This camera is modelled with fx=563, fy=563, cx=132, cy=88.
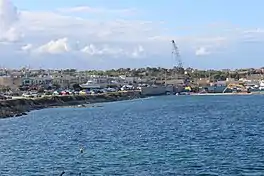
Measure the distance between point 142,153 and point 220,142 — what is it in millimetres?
9739

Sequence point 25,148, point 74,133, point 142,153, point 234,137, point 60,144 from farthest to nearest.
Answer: point 74,133 → point 234,137 → point 60,144 → point 25,148 → point 142,153

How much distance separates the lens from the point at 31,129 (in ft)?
219

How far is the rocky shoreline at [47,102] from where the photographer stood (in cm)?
10012

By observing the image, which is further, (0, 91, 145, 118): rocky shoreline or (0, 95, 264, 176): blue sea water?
(0, 91, 145, 118): rocky shoreline

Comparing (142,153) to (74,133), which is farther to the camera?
(74,133)

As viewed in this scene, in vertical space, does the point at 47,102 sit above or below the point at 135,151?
below

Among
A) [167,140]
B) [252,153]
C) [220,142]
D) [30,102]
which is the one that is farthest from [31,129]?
[30,102]

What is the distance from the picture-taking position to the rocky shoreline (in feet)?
328

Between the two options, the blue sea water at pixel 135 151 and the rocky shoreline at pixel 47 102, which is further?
the rocky shoreline at pixel 47 102

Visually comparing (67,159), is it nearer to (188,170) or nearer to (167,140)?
(188,170)

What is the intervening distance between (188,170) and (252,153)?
8.74 meters

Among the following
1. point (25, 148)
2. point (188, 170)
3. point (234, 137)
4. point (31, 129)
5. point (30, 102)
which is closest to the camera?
point (188, 170)

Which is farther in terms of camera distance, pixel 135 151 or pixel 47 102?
pixel 47 102

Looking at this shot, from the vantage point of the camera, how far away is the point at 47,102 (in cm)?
13050
